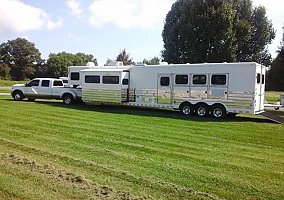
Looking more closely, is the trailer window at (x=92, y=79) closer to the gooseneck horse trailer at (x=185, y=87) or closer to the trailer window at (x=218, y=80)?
the gooseneck horse trailer at (x=185, y=87)

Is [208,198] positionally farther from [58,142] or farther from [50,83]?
[50,83]

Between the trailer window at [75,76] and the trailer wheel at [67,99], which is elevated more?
the trailer window at [75,76]

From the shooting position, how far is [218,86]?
1684 centimetres

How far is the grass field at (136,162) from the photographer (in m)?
5.48

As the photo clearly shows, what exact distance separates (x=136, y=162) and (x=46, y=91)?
17.7 meters

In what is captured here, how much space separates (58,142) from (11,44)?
97288 mm

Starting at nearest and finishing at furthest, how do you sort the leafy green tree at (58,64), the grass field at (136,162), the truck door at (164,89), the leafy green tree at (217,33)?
the grass field at (136,162)
the truck door at (164,89)
the leafy green tree at (217,33)
the leafy green tree at (58,64)

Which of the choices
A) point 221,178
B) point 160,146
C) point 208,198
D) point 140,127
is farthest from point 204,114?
point 208,198

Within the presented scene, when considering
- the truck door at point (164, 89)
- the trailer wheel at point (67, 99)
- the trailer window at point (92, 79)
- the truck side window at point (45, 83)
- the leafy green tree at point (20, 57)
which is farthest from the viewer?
the leafy green tree at point (20, 57)

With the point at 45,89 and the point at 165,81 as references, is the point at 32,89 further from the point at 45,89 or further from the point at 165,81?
the point at 165,81

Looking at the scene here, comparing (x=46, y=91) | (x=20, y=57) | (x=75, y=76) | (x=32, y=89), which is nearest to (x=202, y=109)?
(x=75, y=76)

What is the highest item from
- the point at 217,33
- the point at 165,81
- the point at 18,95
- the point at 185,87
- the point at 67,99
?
the point at 217,33

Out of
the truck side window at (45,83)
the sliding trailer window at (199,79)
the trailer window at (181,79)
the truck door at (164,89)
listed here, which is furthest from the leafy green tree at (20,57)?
the sliding trailer window at (199,79)

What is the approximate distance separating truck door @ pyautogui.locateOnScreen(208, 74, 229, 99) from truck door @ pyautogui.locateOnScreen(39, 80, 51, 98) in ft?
39.0
